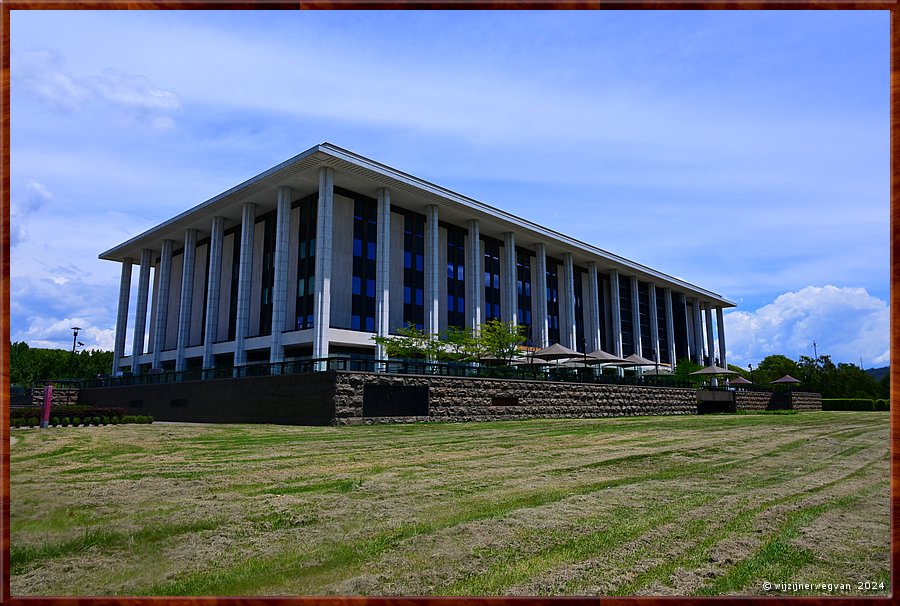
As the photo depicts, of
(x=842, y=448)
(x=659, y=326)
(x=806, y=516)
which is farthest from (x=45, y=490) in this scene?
(x=659, y=326)

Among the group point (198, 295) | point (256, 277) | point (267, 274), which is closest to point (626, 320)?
point (267, 274)

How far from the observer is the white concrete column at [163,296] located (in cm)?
5666

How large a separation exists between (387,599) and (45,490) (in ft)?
24.2

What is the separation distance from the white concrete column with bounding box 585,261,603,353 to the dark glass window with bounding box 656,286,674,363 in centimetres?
1507

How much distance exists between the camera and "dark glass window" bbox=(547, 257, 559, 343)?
62031 millimetres

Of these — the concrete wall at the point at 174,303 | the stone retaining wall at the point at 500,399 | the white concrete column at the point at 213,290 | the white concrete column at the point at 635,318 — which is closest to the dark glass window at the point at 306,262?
the white concrete column at the point at 213,290

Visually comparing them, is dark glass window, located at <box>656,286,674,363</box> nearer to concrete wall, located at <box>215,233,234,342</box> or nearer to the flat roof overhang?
the flat roof overhang

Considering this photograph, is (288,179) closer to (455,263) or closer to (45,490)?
(455,263)

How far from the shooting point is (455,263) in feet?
174

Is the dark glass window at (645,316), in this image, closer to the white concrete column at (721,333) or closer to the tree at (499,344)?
the white concrete column at (721,333)

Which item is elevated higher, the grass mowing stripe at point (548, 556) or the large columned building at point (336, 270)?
the large columned building at point (336, 270)

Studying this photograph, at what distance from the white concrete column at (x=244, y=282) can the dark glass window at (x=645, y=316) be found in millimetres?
49097

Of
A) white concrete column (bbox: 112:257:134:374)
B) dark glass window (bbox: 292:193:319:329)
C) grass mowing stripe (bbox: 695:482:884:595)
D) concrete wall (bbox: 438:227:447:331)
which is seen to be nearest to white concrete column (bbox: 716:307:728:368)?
concrete wall (bbox: 438:227:447:331)

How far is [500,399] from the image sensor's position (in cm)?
3188
